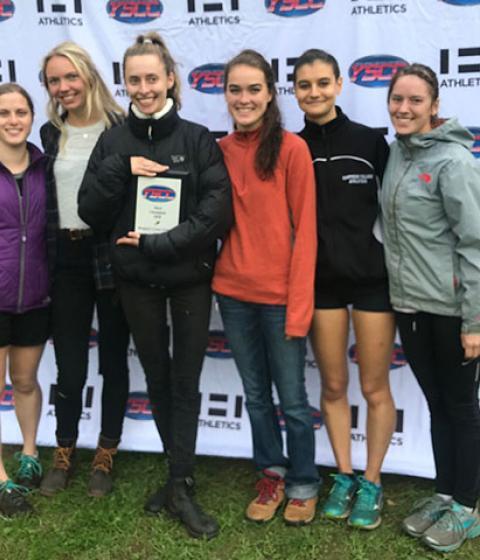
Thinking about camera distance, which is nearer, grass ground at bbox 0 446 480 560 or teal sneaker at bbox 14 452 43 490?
grass ground at bbox 0 446 480 560

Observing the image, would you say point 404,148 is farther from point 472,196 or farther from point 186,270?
point 186,270

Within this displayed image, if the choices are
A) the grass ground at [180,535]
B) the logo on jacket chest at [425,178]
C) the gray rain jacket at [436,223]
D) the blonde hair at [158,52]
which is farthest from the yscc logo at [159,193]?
the grass ground at [180,535]

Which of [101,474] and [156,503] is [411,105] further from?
[101,474]

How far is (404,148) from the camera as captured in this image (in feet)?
7.67

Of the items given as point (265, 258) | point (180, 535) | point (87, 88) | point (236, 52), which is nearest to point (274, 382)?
point (265, 258)

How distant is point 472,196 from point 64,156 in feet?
5.70

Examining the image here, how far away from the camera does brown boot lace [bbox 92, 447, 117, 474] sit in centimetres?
301

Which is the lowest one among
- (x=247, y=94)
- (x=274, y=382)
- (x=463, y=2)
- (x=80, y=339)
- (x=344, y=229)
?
(x=274, y=382)

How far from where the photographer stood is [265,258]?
7.99 feet

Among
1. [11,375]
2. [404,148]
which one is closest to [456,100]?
[404,148]

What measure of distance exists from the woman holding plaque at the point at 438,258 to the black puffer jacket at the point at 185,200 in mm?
699

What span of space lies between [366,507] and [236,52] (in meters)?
2.32

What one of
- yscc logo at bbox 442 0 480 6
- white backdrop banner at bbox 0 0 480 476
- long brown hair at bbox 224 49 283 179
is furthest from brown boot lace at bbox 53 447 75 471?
yscc logo at bbox 442 0 480 6

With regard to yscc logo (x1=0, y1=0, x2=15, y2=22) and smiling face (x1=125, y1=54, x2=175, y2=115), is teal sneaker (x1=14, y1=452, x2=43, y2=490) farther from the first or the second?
yscc logo (x1=0, y1=0, x2=15, y2=22)
